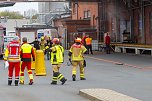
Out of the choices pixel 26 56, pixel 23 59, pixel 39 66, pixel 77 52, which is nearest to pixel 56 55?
pixel 26 56

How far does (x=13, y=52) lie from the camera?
1598cm

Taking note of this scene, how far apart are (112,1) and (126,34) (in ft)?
12.8

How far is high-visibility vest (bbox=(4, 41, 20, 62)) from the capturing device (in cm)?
1581

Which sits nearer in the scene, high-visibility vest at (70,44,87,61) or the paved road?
the paved road

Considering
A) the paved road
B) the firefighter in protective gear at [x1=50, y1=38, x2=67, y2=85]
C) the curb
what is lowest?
the paved road

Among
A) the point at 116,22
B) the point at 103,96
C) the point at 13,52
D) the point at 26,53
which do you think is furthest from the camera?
the point at 116,22

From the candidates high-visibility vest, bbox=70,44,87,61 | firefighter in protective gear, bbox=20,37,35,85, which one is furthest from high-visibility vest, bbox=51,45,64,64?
high-visibility vest, bbox=70,44,87,61

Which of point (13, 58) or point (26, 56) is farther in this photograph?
point (26, 56)

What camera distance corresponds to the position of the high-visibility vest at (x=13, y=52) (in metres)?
15.8

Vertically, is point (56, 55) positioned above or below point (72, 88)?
above

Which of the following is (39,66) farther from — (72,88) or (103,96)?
(103,96)

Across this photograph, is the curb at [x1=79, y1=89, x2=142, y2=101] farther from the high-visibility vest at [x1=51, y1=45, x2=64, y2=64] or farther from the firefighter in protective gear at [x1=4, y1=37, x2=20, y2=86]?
the firefighter in protective gear at [x1=4, y1=37, x2=20, y2=86]

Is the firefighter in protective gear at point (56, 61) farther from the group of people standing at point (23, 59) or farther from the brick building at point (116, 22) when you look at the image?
the brick building at point (116, 22)

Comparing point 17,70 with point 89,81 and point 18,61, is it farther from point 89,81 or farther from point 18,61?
point 89,81
